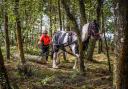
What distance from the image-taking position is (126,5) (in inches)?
364

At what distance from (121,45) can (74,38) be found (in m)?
9.19

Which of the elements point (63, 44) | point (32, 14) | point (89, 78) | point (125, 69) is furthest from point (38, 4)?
point (125, 69)

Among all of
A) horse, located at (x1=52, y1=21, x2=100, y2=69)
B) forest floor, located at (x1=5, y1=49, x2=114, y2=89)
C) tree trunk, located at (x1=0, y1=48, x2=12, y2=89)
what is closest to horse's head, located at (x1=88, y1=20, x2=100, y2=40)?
horse, located at (x1=52, y1=21, x2=100, y2=69)

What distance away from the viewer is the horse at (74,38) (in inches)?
689

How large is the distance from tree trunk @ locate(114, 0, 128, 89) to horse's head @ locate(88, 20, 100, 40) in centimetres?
771

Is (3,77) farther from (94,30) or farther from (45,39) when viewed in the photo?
(45,39)

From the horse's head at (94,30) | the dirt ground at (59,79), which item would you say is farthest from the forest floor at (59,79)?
the horse's head at (94,30)

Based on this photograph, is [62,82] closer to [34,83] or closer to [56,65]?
[34,83]

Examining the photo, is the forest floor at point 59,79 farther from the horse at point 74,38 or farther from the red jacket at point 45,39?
the red jacket at point 45,39

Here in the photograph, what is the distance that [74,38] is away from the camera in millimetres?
18609

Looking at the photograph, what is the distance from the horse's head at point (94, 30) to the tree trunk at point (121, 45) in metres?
7.71

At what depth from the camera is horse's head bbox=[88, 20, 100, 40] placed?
17.4m

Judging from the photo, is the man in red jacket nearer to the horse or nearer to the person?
the person

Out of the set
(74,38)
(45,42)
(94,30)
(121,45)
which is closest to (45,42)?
(45,42)
